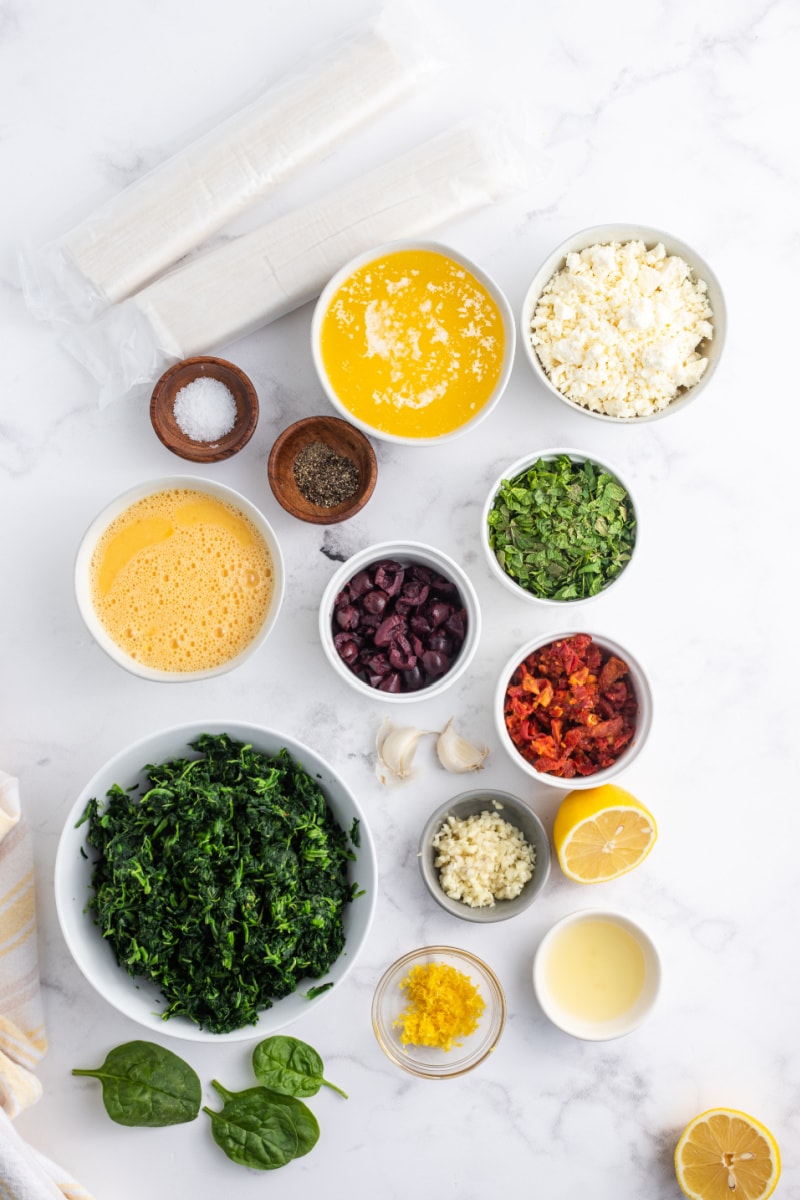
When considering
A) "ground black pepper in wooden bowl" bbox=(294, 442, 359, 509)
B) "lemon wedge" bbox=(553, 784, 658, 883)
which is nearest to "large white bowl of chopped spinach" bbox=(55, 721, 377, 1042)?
"lemon wedge" bbox=(553, 784, 658, 883)

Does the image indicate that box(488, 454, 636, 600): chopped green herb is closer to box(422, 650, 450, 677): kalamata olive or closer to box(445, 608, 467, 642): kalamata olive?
box(445, 608, 467, 642): kalamata olive

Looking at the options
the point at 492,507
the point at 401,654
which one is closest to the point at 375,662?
the point at 401,654

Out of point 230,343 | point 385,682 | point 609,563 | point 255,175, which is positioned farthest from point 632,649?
point 255,175

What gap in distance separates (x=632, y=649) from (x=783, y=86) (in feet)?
5.71

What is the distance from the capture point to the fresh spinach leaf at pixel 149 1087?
2678mm

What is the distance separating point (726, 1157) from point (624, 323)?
7.72 ft

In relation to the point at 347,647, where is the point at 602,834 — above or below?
below

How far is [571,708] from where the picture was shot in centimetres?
270

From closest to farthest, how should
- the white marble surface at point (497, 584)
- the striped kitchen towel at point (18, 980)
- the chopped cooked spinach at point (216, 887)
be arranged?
the chopped cooked spinach at point (216, 887) < the striped kitchen towel at point (18, 980) < the white marble surface at point (497, 584)

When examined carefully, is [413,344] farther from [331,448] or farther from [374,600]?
[374,600]

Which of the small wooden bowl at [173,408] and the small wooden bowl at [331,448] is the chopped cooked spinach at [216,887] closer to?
the small wooden bowl at [331,448]

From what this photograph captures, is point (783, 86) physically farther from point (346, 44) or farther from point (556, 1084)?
point (556, 1084)

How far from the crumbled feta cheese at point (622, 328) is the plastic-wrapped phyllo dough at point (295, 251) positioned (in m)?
0.39

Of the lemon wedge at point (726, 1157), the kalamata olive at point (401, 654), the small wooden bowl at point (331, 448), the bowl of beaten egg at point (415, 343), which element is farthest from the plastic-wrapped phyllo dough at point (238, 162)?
the lemon wedge at point (726, 1157)
